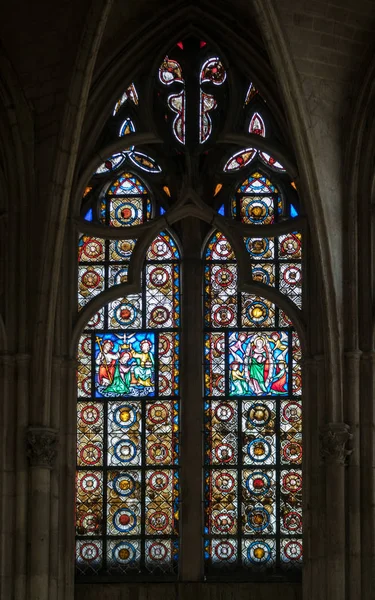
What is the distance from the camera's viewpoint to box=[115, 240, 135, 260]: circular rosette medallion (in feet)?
85.4

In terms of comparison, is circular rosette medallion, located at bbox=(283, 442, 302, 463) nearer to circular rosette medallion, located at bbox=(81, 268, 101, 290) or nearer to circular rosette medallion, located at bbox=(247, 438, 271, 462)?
circular rosette medallion, located at bbox=(247, 438, 271, 462)

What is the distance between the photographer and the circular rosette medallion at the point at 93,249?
26.0 meters

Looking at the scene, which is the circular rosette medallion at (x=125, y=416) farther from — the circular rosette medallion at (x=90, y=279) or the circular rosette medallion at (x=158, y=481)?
the circular rosette medallion at (x=90, y=279)

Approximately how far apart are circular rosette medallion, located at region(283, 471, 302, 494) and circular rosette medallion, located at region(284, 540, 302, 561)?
0.55 m

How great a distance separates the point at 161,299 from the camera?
25.9 metres

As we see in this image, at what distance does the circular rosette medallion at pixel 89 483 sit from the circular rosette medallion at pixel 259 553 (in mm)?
1755
